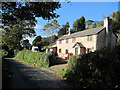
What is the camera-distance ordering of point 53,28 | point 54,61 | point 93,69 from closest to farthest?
point 93,69 < point 54,61 < point 53,28

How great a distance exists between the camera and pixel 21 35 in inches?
1517

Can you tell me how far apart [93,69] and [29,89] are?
14.7 ft

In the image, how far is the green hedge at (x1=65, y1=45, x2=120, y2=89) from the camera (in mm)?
6086

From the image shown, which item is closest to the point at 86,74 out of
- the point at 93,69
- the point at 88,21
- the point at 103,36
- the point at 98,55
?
the point at 93,69

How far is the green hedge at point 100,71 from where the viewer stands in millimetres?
6086

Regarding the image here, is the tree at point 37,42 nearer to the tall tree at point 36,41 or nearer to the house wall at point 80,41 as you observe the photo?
the tall tree at point 36,41

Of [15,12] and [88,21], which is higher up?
[88,21]

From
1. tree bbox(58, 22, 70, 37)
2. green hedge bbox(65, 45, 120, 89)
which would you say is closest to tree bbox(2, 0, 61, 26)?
green hedge bbox(65, 45, 120, 89)

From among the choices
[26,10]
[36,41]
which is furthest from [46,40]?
[26,10]

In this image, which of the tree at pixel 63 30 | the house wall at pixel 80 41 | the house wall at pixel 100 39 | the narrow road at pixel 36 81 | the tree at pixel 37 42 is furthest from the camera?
the tree at pixel 63 30

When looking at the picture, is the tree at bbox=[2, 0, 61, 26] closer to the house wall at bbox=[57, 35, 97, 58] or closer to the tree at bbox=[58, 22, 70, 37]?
the house wall at bbox=[57, 35, 97, 58]

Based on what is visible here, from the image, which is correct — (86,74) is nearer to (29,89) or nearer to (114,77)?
(114,77)

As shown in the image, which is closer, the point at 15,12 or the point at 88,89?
the point at 15,12

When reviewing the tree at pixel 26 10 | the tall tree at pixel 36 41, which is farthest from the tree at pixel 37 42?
the tree at pixel 26 10
